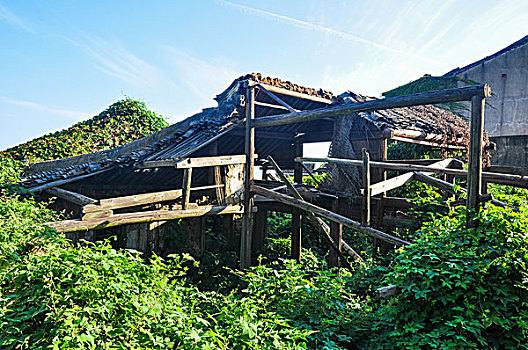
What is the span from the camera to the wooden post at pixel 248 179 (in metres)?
7.53

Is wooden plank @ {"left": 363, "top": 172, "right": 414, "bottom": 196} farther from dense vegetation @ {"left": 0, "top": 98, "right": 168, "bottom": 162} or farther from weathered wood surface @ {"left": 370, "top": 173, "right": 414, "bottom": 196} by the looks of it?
dense vegetation @ {"left": 0, "top": 98, "right": 168, "bottom": 162}

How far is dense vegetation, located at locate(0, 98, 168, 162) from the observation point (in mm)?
12250

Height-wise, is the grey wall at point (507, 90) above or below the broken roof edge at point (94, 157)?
above

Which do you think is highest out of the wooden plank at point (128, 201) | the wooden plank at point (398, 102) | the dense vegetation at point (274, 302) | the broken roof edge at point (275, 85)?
the broken roof edge at point (275, 85)

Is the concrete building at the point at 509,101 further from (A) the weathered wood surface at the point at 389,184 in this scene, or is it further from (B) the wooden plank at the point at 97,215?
(B) the wooden plank at the point at 97,215

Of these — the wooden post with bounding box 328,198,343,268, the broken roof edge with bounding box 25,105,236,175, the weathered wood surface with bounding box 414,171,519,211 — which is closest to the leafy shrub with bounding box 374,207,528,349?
the weathered wood surface with bounding box 414,171,519,211

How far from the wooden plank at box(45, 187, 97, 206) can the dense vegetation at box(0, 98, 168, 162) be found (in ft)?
21.4

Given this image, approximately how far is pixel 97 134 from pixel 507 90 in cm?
1778

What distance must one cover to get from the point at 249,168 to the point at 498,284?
536 centimetres

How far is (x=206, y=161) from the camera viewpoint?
268 inches

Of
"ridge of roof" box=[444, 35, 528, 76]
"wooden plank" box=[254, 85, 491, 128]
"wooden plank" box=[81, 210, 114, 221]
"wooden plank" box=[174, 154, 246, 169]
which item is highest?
"ridge of roof" box=[444, 35, 528, 76]

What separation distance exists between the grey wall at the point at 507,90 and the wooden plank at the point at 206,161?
12367 mm

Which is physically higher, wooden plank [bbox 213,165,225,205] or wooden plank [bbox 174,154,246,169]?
wooden plank [bbox 174,154,246,169]

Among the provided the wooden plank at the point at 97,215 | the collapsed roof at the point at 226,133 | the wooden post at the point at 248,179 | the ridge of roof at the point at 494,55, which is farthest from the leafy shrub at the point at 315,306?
the ridge of roof at the point at 494,55
